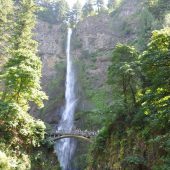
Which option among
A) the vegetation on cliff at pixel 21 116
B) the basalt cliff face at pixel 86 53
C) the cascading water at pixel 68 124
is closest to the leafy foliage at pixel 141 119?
the vegetation on cliff at pixel 21 116

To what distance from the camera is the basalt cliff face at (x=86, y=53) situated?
5069 centimetres

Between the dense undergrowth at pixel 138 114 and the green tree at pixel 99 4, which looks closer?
the dense undergrowth at pixel 138 114

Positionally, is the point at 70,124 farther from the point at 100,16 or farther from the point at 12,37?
the point at 100,16

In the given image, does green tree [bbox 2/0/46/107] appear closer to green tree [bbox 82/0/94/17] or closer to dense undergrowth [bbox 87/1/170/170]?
dense undergrowth [bbox 87/1/170/170]

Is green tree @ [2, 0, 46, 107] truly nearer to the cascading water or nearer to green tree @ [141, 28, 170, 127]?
green tree @ [141, 28, 170, 127]

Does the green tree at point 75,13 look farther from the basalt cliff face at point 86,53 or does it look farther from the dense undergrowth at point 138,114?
the dense undergrowth at point 138,114

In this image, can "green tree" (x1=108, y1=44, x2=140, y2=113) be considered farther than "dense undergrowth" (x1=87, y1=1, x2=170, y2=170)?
Yes

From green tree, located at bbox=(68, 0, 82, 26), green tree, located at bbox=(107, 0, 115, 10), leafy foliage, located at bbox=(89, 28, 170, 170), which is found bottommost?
leafy foliage, located at bbox=(89, 28, 170, 170)

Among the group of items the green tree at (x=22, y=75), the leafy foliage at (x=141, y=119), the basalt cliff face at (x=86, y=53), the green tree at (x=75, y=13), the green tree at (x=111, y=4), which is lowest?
the leafy foliage at (x=141, y=119)

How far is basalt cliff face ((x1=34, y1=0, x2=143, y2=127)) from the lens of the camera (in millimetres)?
50688

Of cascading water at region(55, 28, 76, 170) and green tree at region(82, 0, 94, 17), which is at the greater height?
green tree at region(82, 0, 94, 17)

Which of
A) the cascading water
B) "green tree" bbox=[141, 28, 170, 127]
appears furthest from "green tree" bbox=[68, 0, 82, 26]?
"green tree" bbox=[141, 28, 170, 127]

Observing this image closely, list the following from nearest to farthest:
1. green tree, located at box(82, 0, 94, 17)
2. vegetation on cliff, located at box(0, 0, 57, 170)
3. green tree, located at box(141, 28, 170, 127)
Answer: green tree, located at box(141, 28, 170, 127) → vegetation on cliff, located at box(0, 0, 57, 170) → green tree, located at box(82, 0, 94, 17)

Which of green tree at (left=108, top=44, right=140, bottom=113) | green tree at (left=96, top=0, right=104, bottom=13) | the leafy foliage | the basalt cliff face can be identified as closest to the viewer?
the leafy foliage
